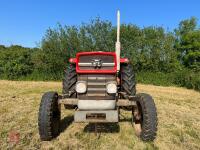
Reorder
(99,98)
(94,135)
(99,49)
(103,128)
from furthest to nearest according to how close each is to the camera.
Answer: (99,49) < (103,128) < (94,135) < (99,98)

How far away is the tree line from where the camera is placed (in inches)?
977

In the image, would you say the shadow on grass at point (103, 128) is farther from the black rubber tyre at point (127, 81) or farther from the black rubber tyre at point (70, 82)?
the black rubber tyre at point (127, 81)

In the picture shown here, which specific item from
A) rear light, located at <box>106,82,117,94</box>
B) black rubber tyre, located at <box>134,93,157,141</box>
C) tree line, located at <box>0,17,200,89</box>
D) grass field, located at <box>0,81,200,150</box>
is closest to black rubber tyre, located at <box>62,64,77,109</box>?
grass field, located at <box>0,81,200,150</box>

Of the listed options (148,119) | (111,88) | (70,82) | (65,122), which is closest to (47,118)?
(70,82)

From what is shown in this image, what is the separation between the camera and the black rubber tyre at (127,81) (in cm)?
686

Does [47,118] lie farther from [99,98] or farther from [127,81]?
[127,81]

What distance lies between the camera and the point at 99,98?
21.0ft

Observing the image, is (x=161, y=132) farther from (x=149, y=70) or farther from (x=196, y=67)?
(x=196, y=67)

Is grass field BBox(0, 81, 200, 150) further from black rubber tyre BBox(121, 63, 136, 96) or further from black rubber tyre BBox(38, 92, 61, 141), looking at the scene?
black rubber tyre BBox(121, 63, 136, 96)

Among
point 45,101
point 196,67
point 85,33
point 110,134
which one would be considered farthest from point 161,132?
point 196,67

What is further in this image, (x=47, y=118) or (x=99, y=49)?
(x=99, y=49)

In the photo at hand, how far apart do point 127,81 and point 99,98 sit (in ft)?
2.97

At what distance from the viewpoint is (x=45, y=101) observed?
6.16 metres

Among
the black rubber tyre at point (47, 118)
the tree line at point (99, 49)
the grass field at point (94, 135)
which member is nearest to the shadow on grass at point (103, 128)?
the grass field at point (94, 135)
